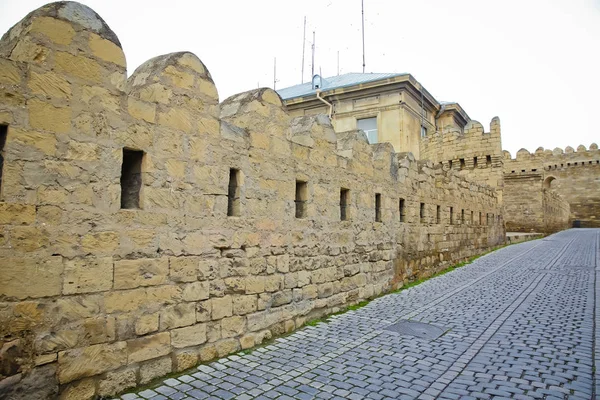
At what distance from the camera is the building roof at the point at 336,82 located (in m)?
21.0

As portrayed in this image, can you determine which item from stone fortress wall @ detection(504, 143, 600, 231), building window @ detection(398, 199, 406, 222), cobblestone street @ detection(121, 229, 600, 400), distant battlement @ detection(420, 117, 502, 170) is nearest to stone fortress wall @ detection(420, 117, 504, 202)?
distant battlement @ detection(420, 117, 502, 170)

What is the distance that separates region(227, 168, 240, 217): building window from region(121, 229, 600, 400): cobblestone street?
155 centimetres

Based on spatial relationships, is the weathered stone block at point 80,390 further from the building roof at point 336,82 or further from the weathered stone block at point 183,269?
the building roof at point 336,82

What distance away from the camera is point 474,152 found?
18.6 meters

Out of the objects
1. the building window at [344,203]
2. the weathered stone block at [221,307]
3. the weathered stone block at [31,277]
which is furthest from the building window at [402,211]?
the weathered stone block at [31,277]

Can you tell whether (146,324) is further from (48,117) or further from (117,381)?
(48,117)

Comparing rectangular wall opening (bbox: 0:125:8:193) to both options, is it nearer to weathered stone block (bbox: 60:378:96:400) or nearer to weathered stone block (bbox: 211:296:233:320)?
weathered stone block (bbox: 60:378:96:400)

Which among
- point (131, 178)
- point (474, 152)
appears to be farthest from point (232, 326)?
point (474, 152)

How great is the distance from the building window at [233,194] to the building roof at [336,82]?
17319 mm

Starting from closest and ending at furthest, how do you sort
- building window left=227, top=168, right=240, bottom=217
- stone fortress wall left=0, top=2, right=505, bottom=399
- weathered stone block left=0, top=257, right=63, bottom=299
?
weathered stone block left=0, top=257, right=63, bottom=299, stone fortress wall left=0, top=2, right=505, bottom=399, building window left=227, top=168, right=240, bottom=217

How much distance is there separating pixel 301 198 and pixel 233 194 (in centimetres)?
137

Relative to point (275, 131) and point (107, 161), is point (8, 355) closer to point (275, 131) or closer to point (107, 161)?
point (107, 161)

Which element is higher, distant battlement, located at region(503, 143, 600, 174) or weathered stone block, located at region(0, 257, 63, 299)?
distant battlement, located at region(503, 143, 600, 174)

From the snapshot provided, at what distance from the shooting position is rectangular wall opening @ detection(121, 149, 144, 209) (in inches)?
138
